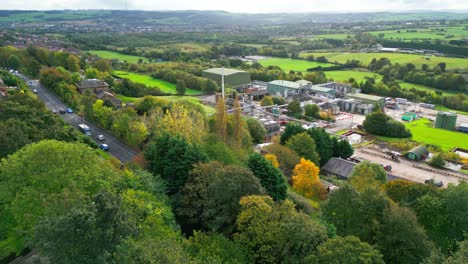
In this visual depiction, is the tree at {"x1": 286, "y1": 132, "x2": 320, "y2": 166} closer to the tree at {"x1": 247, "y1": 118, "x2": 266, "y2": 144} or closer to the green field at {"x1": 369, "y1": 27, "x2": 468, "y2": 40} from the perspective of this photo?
the tree at {"x1": 247, "y1": 118, "x2": 266, "y2": 144}

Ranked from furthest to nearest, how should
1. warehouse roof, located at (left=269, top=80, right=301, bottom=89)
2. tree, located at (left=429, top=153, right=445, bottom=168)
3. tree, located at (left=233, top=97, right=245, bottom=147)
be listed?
1. warehouse roof, located at (left=269, top=80, right=301, bottom=89)
2. tree, located at (left=429, top=153, right=445, bottom=168)
3. tree, located at (left=233, top=97, right=245, bottom=147)

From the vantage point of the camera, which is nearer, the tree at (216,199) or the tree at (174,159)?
the tree at (216,199)

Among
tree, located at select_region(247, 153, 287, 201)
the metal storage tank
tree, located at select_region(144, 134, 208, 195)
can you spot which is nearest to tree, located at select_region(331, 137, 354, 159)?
tree, located at select_region(247, 153, 287, 201)

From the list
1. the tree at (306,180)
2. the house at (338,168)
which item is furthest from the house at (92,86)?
the tree at (306,180)

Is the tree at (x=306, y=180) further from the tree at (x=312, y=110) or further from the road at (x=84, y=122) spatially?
the tree at (x=312, y=110)

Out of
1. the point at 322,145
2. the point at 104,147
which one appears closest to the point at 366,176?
the point at 322,145
